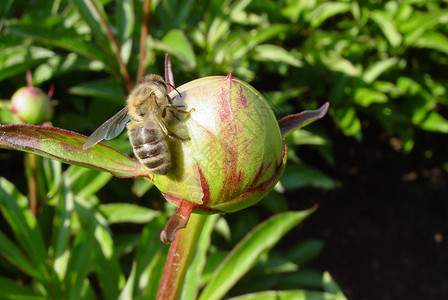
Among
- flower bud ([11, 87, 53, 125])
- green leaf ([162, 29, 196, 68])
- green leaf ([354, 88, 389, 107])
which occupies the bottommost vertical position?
green leaf ([354, 88, 389, 107])

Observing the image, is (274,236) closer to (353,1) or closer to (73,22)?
(73,22)

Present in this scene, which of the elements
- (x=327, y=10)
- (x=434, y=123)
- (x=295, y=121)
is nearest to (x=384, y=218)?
(x=434, y=123)

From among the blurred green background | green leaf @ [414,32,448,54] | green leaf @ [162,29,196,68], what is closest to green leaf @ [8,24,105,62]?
the blurred green background

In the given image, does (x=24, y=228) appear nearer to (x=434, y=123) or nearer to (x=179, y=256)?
(x=179, y=256)

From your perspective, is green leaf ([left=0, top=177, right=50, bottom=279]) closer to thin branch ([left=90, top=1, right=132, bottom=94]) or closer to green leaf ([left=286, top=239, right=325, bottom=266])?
thin branch ([left=90, top=1, right=132, bottom=94])

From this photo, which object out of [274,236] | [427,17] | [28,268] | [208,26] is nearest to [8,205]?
[28,268]
